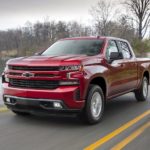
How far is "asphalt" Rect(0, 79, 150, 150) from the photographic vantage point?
6184 mm

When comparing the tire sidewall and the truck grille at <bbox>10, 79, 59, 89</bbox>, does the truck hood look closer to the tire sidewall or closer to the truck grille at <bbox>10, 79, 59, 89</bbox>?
the truck grille at <bbox>10, 79, 59, 89</bbox>

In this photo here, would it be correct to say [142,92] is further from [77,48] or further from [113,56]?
[77,48]

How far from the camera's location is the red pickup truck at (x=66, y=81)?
729 cm

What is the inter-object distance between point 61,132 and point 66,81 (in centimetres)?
96

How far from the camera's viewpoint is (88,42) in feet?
29.5

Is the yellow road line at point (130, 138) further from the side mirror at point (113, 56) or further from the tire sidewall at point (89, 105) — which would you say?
the side mirror at point (113, 56)

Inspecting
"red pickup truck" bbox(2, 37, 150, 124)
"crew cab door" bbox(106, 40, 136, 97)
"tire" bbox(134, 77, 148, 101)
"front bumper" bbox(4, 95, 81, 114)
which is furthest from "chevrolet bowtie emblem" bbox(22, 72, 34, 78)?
"tire" bbox(134, 77, 148, 101)

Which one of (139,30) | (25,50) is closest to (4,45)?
(25,50)

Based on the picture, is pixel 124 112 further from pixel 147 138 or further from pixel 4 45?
pixel 4 45

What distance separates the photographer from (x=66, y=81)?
7.27 m

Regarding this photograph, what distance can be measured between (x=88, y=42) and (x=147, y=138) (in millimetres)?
3085

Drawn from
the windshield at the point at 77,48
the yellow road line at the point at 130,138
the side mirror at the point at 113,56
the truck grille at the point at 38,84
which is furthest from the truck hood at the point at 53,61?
the yellow road line at the point at 130,138

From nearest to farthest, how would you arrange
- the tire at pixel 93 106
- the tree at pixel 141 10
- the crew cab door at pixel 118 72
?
the tire at pixel 93 106 < the crew cab door at pixel 118 72 < the tree at pixel 141 10

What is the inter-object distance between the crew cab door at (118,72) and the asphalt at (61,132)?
2.00 feet
